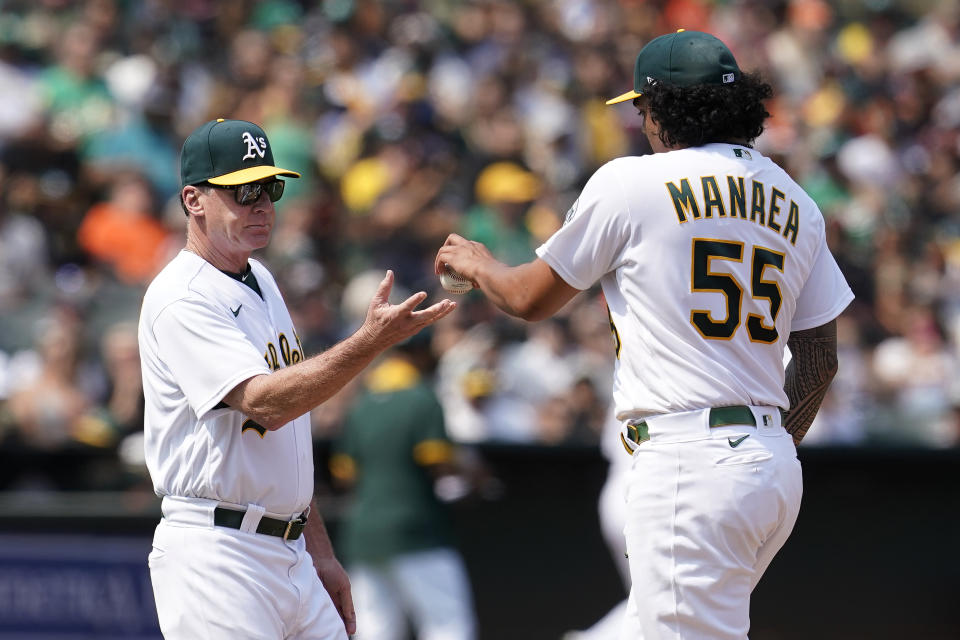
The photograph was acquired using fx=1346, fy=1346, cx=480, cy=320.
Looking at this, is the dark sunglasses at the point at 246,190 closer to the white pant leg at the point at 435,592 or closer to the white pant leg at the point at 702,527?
the white pant leg at the point at 702,527

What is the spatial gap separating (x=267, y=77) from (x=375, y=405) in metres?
4.63

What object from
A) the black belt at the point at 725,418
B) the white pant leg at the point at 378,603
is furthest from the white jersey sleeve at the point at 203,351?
the white pant leg at the point at 378,603

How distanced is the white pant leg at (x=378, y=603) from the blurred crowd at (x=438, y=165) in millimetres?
1079

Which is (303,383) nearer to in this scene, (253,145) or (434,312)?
(434,312)

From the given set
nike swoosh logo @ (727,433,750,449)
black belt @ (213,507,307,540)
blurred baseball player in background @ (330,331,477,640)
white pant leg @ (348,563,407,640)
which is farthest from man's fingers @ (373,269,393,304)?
white pant leg @ (348,563,407,640)

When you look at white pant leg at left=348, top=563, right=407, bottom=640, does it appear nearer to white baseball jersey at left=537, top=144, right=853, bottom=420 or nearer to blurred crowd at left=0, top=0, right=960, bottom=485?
blurred crowd at left=0, top=0, right=960, bottom=485

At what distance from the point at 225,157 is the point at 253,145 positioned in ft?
0.34

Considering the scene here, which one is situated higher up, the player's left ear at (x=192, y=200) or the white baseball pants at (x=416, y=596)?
the player's left ear at (x=192, y=200)

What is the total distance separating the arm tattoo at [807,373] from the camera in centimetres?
419

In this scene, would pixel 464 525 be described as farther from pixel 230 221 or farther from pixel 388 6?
pixel 388 6

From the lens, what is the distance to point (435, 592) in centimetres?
795

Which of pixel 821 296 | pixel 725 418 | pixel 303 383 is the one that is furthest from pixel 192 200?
pixel 821 296

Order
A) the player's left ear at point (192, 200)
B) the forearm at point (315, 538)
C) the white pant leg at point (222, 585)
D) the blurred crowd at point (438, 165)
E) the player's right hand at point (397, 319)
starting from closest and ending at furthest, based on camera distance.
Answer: the player's right hand at point (397, 319), the white pant leg at point (222, 585), the player's left ear at point (192, 200), the forearm at point (315, 538), the blurred crowd at point (438, 165)

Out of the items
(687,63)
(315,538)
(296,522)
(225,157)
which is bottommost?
(315,538)
